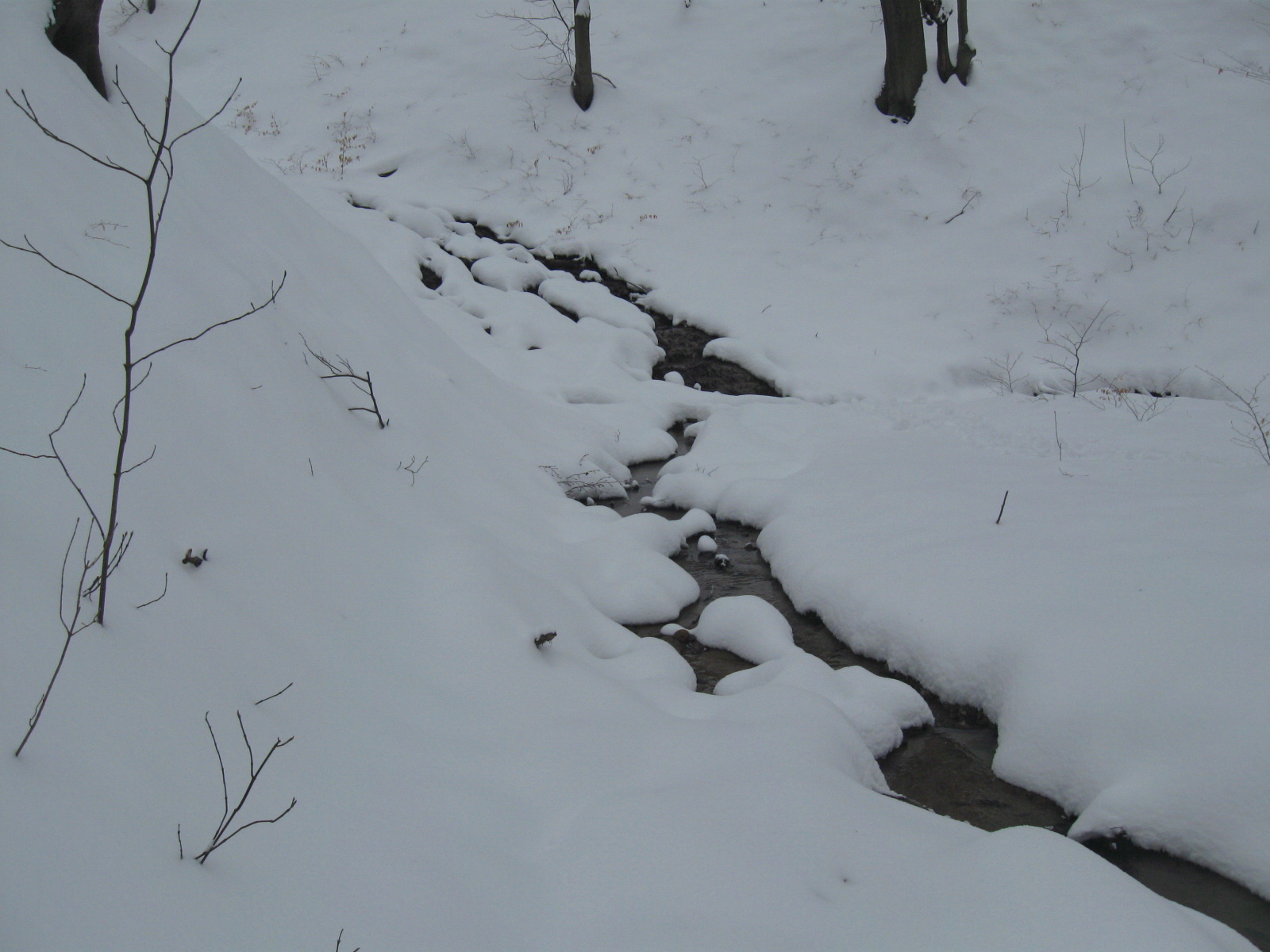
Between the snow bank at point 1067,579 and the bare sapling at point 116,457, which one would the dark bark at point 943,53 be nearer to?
the snow bank at point 1067,579

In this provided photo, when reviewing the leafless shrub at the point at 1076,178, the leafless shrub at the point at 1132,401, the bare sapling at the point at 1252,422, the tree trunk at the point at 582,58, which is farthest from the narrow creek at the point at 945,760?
the tree trunk at the point at 582,58

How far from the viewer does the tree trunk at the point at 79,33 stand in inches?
149

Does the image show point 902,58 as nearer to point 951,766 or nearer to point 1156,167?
point 1156,167

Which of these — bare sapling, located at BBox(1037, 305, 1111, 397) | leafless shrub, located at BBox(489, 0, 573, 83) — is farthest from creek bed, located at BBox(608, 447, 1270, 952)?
leafless shrub, located at BBox(489, 0, 573, 83)

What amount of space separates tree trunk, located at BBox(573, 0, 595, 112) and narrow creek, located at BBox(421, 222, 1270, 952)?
840 centimetres

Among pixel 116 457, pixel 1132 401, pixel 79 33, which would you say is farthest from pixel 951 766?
pixel 79 33

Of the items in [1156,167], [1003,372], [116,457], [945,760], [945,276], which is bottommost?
[1003,372]

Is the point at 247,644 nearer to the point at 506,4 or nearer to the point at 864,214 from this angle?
the point at 864,214

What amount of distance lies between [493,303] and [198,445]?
5.50 m

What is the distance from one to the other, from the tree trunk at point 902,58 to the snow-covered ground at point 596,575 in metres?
2.45

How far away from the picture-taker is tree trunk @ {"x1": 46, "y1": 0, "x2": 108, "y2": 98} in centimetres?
378

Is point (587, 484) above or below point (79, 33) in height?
below

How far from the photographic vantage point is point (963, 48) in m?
10.1

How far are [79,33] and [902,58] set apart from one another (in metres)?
8.98
